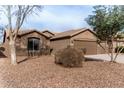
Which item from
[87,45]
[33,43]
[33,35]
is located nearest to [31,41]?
[33,43]

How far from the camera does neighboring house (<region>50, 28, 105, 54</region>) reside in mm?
24641

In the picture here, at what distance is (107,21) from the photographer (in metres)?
14.7

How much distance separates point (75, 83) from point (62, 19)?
5.70m

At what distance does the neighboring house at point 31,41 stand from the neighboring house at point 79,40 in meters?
1.37

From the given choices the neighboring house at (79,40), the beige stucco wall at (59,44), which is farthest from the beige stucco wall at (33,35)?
the neighboring house at (79,40)

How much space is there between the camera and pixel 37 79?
866cm

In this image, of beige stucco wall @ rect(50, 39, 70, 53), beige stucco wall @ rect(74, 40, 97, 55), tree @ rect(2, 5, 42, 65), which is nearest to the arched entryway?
beige stucco wall @ rect(50, 39, 70, 53)

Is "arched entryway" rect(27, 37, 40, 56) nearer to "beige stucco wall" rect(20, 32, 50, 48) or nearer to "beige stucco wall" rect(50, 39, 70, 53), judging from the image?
"beige stucco wall" rect(20, 32, 50, 48)

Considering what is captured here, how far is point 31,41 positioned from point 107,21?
481 inches

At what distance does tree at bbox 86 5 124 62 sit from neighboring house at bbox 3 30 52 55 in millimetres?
9899

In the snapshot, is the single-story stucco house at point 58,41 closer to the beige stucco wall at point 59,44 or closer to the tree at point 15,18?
the beige stucco wall at point 59,44

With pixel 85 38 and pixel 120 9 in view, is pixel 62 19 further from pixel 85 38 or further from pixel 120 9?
pixel 85 38

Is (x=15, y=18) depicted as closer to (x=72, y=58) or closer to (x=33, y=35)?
(x=72, y=58)

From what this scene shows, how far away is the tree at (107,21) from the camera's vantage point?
14.2 meters
